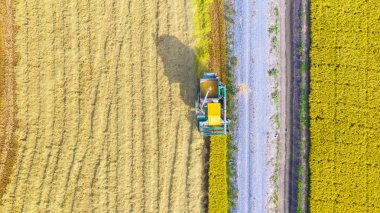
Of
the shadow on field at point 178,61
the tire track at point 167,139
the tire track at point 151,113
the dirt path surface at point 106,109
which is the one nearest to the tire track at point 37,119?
the dirt path surface at point 106,109

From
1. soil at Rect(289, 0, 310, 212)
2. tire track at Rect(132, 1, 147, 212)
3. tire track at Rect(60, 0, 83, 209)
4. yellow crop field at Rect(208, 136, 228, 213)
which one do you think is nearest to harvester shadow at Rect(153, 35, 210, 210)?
Result: tire track at Rect(132, 1, 147, 212)

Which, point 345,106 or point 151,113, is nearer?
point 345,106

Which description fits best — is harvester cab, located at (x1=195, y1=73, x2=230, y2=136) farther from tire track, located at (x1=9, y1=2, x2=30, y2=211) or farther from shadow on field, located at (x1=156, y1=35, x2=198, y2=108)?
tire track, located at (x1=9, y1=2, x2=30, y2=211)

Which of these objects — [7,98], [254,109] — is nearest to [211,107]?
[254,109]

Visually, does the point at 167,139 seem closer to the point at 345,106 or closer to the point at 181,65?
the point at 181,65

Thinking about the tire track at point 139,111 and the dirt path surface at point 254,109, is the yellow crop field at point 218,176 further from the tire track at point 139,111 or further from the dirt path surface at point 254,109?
the tire track at point 139,111

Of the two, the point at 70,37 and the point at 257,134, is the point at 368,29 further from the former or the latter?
the point at 70,37
